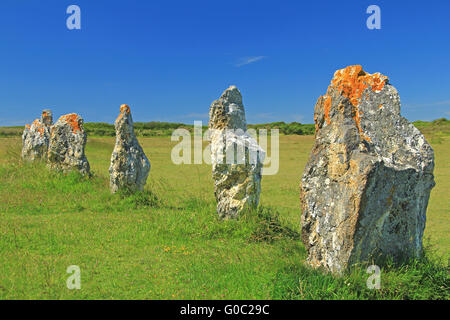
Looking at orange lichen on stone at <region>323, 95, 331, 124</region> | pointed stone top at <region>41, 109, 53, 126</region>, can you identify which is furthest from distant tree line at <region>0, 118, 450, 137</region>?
orange lichen on stone at <region>323, 95, 331, 124</region>

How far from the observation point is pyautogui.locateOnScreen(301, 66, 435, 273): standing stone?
204 inches

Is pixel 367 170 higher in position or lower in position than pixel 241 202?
higher

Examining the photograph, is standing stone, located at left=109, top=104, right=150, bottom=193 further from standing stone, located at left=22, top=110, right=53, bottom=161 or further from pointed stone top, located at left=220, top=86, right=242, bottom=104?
standing stone, located at left=22, top=110, right=53, bottom=161

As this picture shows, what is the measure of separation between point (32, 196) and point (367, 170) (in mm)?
11455

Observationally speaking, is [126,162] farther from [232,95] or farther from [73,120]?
[73,120]

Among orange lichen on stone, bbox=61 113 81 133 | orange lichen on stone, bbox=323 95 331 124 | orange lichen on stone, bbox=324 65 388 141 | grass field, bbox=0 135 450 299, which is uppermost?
orange lichen on stone, bbox=61 113 81 133

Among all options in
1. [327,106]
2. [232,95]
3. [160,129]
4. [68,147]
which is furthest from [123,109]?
[160,129]

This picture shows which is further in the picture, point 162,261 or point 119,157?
point 119,157

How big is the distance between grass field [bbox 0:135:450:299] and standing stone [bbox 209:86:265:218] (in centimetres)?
42

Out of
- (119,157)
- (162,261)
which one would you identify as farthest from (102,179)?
(162,261)

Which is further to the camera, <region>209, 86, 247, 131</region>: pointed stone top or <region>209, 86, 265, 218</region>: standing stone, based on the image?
<region>209, 86, 247, 131</region>: pointed stone top
